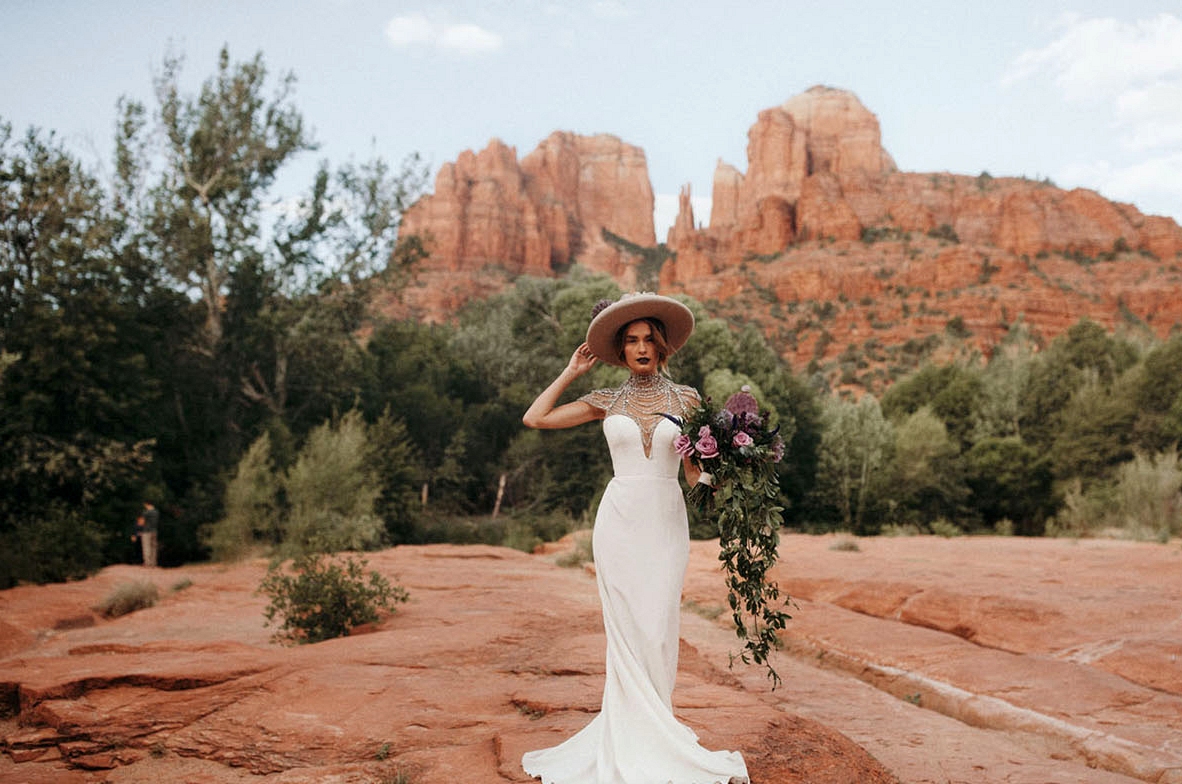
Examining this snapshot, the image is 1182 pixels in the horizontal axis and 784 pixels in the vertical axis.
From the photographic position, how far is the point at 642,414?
427 cm

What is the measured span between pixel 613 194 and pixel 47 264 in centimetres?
11533

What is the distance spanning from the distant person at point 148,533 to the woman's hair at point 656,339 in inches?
644

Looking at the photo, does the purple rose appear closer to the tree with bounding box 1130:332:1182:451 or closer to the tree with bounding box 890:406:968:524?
the tree with bounding box 890:406:968:524

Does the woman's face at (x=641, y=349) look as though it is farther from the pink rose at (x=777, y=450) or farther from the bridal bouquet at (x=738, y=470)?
the pink rose at (x=777, y=450)

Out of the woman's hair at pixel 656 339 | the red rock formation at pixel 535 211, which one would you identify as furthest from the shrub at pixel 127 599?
the red rock formation at pixel 535 211

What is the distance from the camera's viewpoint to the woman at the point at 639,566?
3754 millimetres

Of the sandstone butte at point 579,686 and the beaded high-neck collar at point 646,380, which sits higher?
the beaded high-neck collar at point 646,380

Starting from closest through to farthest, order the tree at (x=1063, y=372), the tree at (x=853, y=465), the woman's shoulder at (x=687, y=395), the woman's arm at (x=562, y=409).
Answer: the woman's shoulder at (x=687, y=395) → the woman's arm at (x=562, y=409) → the tree at (x=853, y=465) → the tree at (x=1063, y=372)

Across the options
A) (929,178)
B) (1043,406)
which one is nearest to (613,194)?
(929,178)

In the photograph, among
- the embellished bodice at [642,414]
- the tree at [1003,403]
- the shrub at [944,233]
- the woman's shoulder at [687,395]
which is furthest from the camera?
the shrub at [944,233]

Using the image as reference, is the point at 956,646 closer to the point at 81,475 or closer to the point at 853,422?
the point at 81,475

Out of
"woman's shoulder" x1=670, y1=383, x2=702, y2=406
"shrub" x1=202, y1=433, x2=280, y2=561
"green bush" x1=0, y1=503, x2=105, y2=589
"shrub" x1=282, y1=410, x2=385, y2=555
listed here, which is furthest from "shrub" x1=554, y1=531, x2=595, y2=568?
"woman's shoulder" x1=670, y1=383, x2=702, y2=406

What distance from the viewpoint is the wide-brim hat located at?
426 centimetres

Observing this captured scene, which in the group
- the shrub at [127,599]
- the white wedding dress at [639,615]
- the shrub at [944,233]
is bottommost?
the shrub at [127,599]
